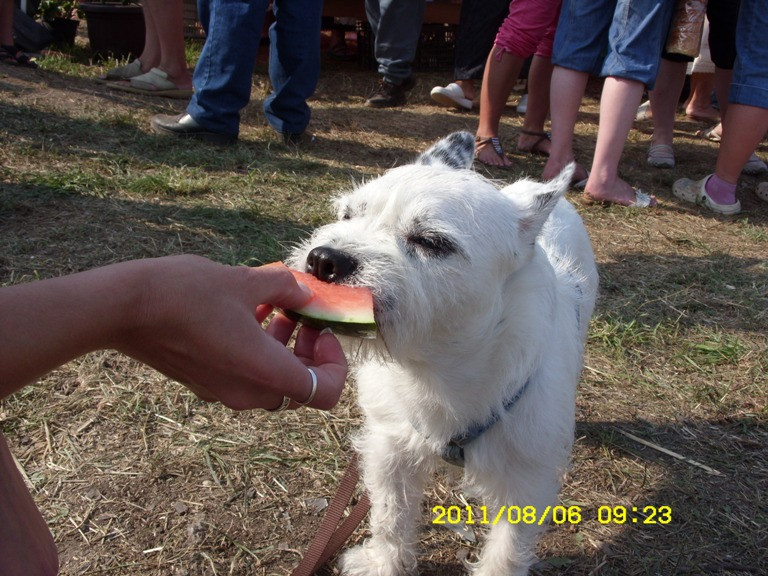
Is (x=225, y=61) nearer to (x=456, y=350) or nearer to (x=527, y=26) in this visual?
(x=527, y=26)

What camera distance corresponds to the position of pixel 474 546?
2.41 meters

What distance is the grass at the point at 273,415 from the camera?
229cm

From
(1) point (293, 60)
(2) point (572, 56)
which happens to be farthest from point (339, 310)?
(1) point (293, 60)

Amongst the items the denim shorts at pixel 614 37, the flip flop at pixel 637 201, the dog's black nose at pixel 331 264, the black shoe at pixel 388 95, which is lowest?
the flip flop at pixel 637 201

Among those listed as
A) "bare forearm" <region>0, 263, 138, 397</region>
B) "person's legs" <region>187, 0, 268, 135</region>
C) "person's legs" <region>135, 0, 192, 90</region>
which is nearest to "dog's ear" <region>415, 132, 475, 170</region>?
"bare forearm" <region>0, 263, 138, 397</region>

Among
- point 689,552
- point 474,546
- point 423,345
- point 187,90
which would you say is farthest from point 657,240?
point 187,90

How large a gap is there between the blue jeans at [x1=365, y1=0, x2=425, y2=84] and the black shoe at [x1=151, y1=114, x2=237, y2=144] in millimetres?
2789

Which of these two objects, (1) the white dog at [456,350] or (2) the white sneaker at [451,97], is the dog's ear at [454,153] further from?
(2) the white sneaker at [451,97]

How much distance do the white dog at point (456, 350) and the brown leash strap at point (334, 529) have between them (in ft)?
0.25

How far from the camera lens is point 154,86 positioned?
21.3ft

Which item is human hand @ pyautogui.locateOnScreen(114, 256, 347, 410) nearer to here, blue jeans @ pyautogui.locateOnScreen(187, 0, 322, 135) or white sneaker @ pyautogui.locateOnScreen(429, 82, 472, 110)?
blue jeans @ pyautogui.locateOnScreen(187, 0, 322, 135)

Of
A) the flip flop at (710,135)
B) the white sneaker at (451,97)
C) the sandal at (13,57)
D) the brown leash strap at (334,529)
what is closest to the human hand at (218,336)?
the brown leash strap at (334,529)

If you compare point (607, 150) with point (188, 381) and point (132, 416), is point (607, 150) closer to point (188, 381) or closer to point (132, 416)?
point (132, 416)

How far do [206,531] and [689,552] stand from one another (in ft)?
5.72
